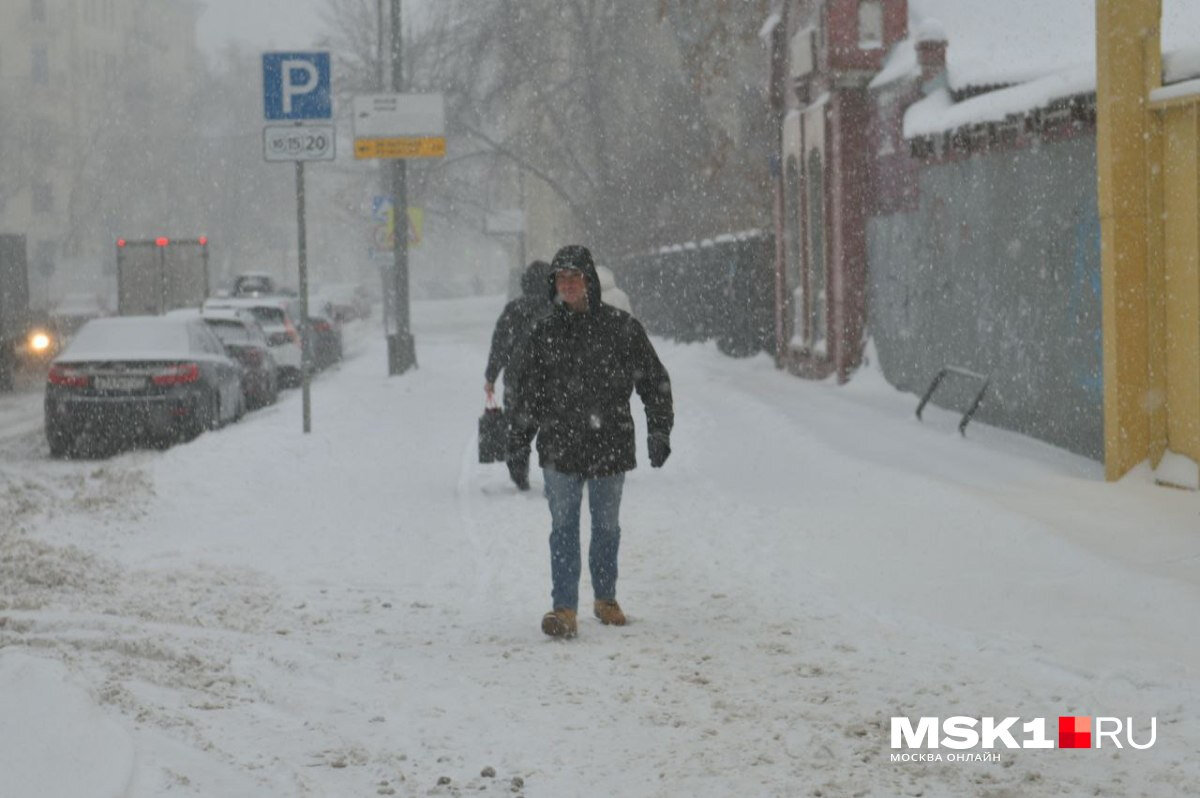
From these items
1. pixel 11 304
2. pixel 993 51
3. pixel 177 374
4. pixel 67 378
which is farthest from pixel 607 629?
pixel 11 304

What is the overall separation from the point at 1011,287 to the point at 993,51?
4175 mm

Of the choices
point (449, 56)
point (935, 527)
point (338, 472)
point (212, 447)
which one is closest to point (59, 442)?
→ point (212, 447)

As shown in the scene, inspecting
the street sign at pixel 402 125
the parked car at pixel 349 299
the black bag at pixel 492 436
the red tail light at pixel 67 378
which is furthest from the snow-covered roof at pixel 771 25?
the parked car at pixel 349 299

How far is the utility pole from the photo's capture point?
26828mm

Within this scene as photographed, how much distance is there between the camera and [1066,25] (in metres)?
17.8

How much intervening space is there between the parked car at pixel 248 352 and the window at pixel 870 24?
855 cm

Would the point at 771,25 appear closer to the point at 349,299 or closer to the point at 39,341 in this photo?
the point at 39,341

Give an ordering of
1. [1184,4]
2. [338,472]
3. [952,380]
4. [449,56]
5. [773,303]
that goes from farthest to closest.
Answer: [449,56]
[773,303]
[952,380]
[338,472]
[1184,4]

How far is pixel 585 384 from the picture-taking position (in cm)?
813

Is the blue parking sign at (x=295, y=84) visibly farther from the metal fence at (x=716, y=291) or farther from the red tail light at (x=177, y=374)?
the metal fence at (x=716, y=291)

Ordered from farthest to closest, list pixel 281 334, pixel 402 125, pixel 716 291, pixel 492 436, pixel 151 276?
pixel 151 276 < pixel 716 291 < pixel 281 334 < pixel 402 125 < pixel 492 436

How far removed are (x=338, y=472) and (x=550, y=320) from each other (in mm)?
7019

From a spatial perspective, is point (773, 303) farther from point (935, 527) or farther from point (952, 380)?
point (935, 527)

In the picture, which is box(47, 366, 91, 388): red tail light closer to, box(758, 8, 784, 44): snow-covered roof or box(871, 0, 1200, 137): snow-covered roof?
box(871, 0, 1200, 137): snow-covered roof
